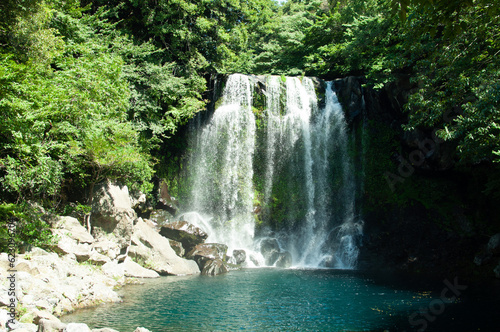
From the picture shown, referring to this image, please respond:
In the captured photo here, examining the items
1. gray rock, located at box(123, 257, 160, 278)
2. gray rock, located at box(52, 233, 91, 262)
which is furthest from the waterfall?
gray rock, located at box(52, 233, 91, 262)

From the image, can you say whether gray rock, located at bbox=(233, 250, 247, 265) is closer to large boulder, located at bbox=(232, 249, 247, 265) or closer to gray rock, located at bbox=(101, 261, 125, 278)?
large boulder, located at bbox=(232, 249, 247, 265)

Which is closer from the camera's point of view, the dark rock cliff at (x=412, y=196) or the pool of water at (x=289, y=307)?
the pool of water at (x=289, y=307)

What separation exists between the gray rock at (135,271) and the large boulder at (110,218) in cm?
52

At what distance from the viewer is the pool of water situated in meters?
7.00

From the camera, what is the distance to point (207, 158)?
60.7 ft

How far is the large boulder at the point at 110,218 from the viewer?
11.7 meters

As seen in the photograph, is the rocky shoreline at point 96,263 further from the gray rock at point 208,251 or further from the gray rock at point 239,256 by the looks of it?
the gray rock at point 239,256

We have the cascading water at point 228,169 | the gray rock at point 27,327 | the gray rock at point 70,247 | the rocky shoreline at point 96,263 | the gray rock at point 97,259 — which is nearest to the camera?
the gray rock at point 27,327

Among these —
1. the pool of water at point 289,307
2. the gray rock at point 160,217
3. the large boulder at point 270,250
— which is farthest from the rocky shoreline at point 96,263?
the large boulder at point 270,250

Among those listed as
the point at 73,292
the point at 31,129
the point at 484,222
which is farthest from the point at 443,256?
the point at 31,129

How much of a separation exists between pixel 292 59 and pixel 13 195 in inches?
727

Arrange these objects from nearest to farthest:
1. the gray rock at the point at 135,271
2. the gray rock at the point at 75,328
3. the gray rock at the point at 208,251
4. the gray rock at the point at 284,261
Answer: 1. the gray rock at the point at 75,328
2. the gray rock at the point at 135,271
3. the gray rock at the point at 208,251
4. the gray rock at the point at 284,261

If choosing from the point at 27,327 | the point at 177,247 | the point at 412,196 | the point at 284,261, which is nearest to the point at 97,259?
the point at 177,247

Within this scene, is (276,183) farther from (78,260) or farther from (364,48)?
(78,260)
